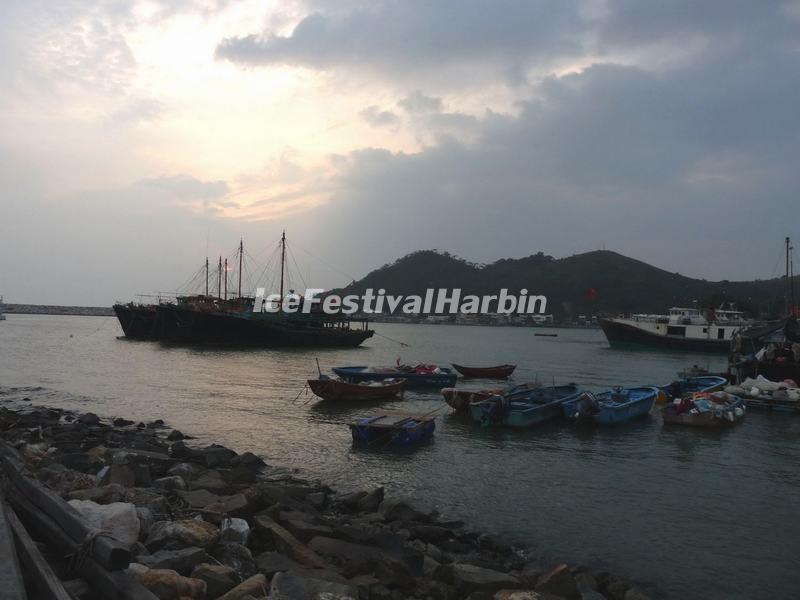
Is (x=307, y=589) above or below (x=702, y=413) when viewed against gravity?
above

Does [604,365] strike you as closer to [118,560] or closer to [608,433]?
[608,433]

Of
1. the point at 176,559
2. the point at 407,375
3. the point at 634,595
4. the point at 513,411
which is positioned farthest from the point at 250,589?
the point at 407,375

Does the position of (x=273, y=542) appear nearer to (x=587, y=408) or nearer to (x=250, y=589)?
(x=250, y=589)

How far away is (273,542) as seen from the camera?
838 centimetres

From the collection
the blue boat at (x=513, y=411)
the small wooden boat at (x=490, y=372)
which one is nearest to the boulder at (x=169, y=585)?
the blue boat at (x=513, y=411)

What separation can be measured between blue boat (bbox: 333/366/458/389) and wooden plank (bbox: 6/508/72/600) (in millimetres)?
27897

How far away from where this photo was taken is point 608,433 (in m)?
22.6

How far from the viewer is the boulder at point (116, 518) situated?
702cm

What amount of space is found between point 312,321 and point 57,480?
63765 mm

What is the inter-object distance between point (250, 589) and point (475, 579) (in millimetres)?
3293

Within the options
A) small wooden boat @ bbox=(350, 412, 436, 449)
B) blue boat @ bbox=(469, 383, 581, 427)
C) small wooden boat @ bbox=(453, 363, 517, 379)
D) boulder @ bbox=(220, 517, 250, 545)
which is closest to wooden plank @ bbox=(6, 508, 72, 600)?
boulder @ bbox=(220, 517, 250, 545)

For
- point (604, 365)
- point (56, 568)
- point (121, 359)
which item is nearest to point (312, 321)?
point (121, 359)

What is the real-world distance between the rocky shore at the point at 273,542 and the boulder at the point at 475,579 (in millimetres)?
17

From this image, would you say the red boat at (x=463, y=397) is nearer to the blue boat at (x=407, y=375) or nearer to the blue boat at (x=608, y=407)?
the blue boat at (x=608, y=407)
